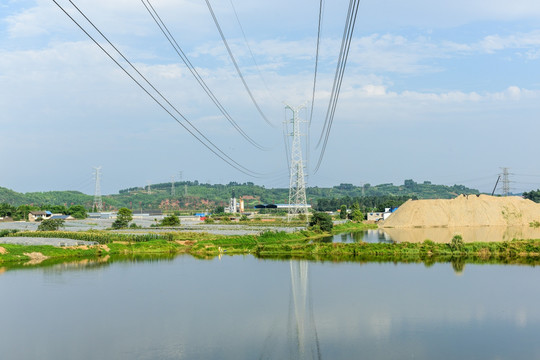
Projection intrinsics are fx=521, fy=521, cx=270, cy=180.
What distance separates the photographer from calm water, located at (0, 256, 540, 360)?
49.6ft

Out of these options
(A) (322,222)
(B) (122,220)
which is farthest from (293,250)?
(B) (122,220)

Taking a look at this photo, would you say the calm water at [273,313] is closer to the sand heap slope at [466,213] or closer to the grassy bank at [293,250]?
the grassy bank at [293,250]

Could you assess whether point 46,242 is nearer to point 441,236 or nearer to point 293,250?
point 293,250

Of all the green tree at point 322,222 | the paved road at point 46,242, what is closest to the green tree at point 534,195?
the green tree at point 322,222

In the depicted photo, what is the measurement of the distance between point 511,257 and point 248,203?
16783 cm

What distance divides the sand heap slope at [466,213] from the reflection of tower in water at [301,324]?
42475mm

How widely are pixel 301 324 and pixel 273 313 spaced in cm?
185

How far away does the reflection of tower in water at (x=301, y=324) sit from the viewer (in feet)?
49.1

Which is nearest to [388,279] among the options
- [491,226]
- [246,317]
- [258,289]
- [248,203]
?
[258,289]

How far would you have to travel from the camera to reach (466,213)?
217ft

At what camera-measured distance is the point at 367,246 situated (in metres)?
37.2

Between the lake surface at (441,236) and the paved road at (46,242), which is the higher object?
the paved road at (46,242)

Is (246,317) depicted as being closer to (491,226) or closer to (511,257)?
(511,257)

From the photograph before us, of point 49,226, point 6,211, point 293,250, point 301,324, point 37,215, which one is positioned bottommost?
point 301,324
